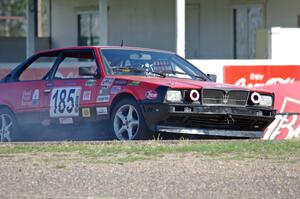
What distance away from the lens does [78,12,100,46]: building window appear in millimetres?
26219

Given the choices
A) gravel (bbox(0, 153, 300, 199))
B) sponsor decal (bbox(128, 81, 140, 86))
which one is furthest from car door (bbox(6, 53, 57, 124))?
gravel (bbox(0, 153, 300, 199))

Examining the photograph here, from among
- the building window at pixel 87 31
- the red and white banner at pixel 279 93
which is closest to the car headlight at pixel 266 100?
the red and white banner at pixel 279 93

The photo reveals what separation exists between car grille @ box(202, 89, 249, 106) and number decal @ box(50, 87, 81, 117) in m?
2.03

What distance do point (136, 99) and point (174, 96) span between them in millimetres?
556

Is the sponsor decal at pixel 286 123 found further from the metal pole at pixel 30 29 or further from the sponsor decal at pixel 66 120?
the metal pole at pixel 30 29

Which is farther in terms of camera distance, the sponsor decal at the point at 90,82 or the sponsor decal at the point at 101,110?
the sponsor decal at the point at 90,82

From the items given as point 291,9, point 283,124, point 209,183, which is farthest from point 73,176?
point 291,9

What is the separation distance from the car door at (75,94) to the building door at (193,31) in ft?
31.7

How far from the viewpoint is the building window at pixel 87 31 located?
26219 mm

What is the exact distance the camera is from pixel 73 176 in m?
8.78

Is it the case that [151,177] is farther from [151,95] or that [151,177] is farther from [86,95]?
[86,95]

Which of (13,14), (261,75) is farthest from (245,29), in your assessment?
(13,14)

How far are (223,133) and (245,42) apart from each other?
10390mm

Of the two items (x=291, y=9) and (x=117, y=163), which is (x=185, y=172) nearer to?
(x=117, y=163)
